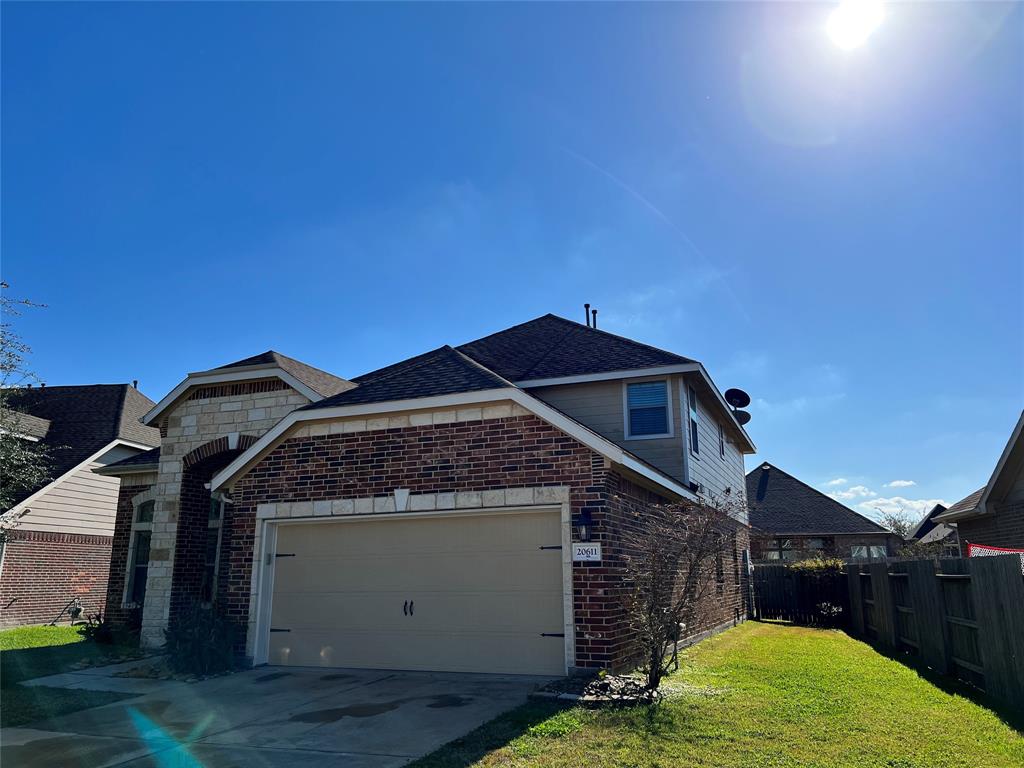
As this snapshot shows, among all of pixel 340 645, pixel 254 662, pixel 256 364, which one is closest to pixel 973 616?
pixel 340 645

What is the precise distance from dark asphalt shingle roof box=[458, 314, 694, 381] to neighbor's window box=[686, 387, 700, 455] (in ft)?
3.88

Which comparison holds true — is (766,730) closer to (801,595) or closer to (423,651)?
(423,651)

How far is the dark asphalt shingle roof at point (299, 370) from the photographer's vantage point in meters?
14.2

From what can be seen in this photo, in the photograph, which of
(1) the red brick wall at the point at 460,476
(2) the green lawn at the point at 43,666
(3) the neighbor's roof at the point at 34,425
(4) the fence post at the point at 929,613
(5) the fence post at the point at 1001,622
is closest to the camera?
(5) the fence post at the point at 1001,622

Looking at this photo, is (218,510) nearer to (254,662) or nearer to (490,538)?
(254,662)

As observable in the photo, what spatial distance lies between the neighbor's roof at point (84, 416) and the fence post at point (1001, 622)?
2142 cm

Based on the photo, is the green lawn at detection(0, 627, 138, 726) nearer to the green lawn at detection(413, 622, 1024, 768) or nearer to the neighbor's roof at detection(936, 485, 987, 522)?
the green lawn at detection(413, 622, 1024, 768)

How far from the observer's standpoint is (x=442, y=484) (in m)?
10.5

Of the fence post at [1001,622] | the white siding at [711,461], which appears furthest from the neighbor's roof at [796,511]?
the fence post at [1001,622]

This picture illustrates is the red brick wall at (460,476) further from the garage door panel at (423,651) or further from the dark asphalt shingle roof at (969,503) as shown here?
the dark asphalt shingle roof at (969,503)

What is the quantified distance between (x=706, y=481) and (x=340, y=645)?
9227mm

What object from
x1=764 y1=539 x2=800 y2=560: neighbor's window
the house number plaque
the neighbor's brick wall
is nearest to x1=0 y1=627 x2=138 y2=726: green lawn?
the house number plaque

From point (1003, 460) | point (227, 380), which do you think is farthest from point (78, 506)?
point (1003, 460)

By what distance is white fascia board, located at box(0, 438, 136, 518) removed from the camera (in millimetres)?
18297
